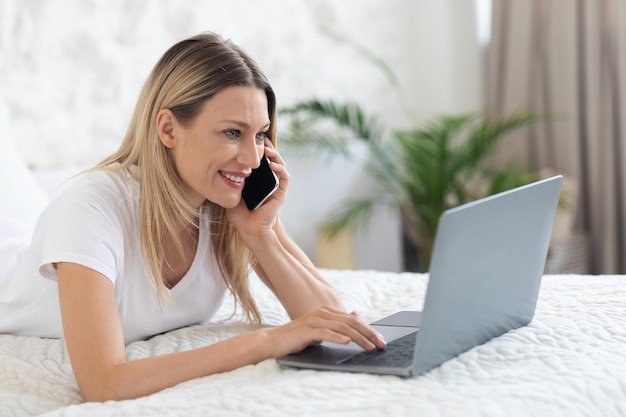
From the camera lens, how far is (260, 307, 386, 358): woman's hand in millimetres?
1157

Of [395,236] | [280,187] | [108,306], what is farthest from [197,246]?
[395,236]

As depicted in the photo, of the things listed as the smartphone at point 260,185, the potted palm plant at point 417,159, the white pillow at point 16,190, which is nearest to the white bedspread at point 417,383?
the smartphone at point 260,185

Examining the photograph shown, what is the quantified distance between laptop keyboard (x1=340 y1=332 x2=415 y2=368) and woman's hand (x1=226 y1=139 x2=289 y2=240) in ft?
1.38

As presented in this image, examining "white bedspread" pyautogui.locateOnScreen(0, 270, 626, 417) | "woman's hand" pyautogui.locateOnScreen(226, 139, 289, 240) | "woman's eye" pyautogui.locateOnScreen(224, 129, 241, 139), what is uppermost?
"woman's eye" pyautogui.locateOnScreen(224, 129, 241, 139)

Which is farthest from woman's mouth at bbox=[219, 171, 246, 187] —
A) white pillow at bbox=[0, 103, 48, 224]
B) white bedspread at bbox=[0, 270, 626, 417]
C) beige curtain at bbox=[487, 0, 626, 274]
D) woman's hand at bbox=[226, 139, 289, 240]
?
beige curtain at bbox=[487, 0, 626, 274]

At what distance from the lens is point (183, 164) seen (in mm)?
1394

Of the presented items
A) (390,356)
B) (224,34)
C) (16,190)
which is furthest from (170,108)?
(224,34)

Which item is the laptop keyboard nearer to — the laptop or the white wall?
the laptop

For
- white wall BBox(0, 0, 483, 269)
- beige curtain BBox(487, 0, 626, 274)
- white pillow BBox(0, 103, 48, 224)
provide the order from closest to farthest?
white pillow BBox(0, 103, 48, 224) → white wall BBox(0, 0, 483, 269) → beige curtain BBox(487, 0, 626, 274)

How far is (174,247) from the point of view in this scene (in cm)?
150

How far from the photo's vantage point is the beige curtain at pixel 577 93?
352cm

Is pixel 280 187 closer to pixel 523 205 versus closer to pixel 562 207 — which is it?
pixel 523 205

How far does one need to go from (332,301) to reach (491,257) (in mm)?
499

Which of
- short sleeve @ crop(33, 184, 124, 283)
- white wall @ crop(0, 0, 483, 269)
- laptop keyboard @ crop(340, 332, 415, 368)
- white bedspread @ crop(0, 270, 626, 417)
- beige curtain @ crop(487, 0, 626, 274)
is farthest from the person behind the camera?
beige curtain @ crop(487, 0, 626, 274)
